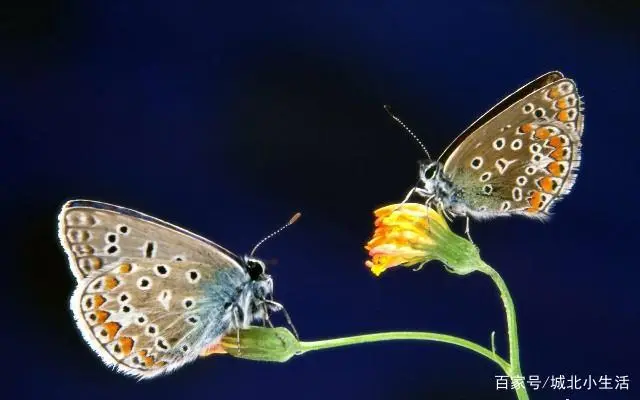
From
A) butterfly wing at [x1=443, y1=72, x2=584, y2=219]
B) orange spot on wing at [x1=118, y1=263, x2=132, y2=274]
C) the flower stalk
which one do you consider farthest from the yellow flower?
orange spot on wing at [x1=118, y1=263, x2=132, y2=274]

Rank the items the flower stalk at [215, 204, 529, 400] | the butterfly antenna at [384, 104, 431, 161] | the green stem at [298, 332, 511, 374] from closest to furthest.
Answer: the green stem at [298, 332, 511, 374], the flower stalk at [215, 204, 529, 400], the butterfly antenna at [384, 104, 431, 161]

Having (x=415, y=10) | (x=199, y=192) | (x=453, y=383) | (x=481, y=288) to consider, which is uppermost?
(x=415, y=10)

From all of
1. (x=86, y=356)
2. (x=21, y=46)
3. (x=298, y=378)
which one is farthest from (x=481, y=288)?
(x=21, y=46)

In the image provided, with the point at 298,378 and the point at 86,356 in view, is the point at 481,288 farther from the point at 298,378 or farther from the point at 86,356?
the point at 86,356

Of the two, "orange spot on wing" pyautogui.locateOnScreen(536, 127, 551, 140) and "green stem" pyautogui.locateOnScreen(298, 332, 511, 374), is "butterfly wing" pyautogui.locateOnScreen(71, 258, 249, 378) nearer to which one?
"green stem" pyautogui.locateOnScreen(298, 332, 511, 374)

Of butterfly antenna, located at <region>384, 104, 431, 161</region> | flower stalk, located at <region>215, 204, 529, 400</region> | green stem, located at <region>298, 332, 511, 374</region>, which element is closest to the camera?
green stem, located at <region>298, 332, 511, 374</region>

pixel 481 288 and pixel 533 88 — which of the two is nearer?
pixel 533 88

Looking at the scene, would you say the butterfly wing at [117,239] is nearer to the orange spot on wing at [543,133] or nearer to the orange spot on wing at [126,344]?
the orange spot on wing at [126,344]

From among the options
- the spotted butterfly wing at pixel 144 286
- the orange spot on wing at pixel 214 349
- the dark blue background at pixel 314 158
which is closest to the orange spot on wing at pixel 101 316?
the spotted butterfly wing at pixel 144 286
